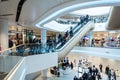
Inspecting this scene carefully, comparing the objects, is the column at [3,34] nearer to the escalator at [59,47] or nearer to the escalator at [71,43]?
the escalator at [59,47]

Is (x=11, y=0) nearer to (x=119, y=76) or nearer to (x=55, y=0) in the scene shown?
(x=55, y=0)

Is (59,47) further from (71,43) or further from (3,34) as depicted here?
(3,34)

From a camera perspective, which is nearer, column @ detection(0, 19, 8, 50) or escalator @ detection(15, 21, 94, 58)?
escalator @ detection(15, 21, 94, 58)

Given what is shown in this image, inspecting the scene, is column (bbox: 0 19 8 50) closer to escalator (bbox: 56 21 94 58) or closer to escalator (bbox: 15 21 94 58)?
escalator (bbox: 15 21 94 58)

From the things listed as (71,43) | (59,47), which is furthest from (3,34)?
(71,43)

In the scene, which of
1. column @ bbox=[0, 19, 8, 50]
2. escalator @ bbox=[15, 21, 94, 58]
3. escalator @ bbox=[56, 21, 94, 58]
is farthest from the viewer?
escalator @ bbox=[56, 21, 94, 58]

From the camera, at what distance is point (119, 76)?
19.0m

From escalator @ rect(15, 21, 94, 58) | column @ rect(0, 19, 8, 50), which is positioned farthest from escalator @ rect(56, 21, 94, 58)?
column @ rect(0, 19, 8, 50)

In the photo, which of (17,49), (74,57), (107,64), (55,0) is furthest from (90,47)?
(55,0)

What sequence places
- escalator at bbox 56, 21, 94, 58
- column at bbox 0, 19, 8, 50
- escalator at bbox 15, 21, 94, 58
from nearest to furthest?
1. escalator at bbox 15, 21, 94, 58
2. column at bbox 0, 19, 8, 50
3. escalator at bbox 56, 21, 94, 58

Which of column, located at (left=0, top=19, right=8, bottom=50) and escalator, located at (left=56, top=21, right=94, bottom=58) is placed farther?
escalator, located at (left=56, top=21, right=94, bottom=58)

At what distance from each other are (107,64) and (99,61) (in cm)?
184

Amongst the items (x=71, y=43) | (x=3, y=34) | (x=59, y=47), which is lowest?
(x=59, y=47)

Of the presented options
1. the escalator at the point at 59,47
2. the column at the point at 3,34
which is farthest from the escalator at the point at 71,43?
the column at the point at 3,34
